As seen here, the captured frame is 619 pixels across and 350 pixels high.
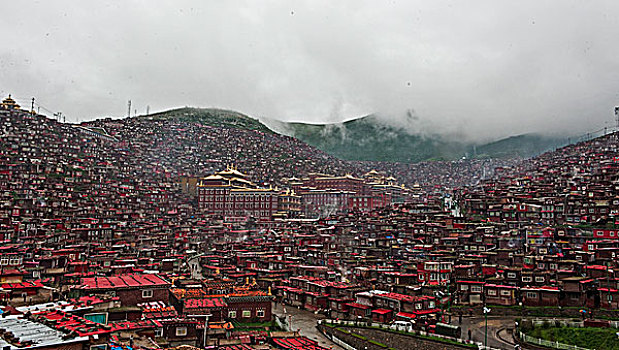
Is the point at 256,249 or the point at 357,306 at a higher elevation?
the point at 256,249

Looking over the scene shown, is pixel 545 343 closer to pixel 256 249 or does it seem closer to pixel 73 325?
pixel 73 325

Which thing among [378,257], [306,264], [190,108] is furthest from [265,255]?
[190,108]

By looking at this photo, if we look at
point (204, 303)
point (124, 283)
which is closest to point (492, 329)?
point (204, 303)

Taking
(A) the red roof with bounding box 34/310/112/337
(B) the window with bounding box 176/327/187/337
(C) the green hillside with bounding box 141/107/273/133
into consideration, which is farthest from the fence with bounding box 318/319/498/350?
(C) the green hillside with bounding box 141/107/273/133

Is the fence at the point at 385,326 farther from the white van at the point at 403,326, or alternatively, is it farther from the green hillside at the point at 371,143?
the green hillside at the point at 371,143

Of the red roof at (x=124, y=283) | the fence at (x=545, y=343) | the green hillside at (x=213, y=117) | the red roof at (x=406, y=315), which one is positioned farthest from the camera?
the green hillside at (x=213, y=117)

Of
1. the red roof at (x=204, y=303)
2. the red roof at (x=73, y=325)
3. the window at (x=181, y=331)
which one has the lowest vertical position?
the window at (x=181, y=331)

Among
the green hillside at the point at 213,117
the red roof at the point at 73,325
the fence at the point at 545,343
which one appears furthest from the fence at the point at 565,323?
the green hillside at the point at 213,117

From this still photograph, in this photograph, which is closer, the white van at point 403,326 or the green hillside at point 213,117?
the white van at point 403,326

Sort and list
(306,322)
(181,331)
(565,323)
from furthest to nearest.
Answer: (306,322)
(565,323)
(181,331)
